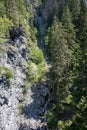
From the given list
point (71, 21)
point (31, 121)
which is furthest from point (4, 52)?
point (71, 21)

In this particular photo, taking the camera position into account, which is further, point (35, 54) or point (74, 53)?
point (35, 54)

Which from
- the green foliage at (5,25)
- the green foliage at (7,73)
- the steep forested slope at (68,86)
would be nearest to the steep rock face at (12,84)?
the green foliage at (7,73)

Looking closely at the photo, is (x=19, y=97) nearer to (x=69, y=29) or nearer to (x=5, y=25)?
(x=5, y=25)

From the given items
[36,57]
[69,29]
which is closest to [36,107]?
[36,57]

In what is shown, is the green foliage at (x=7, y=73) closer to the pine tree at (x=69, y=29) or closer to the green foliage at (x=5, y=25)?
the green foliage at (x=5, y=25)

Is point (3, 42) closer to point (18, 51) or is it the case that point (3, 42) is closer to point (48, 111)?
point (18, 51)

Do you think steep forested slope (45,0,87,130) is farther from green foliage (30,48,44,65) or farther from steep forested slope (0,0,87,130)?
green foliage (30,48,44,65)
